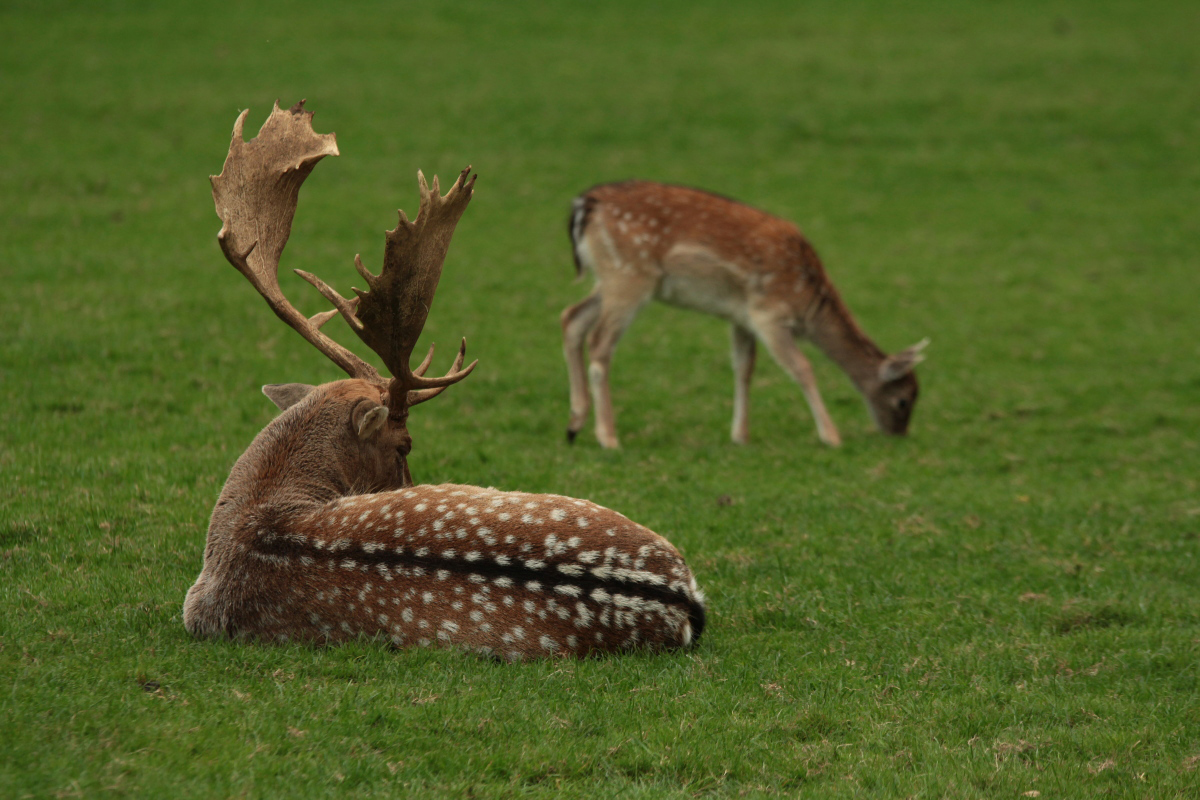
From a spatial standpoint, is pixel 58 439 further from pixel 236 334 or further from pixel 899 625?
pixel 899 625

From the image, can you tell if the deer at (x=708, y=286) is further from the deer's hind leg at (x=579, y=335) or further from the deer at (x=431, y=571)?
the deer at (x=431, y=571)

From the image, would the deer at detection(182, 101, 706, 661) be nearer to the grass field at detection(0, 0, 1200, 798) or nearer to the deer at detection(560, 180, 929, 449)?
the grass field at detection(0, 0, 1200, 798)

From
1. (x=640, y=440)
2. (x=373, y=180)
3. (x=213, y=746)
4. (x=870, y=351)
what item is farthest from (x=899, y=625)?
(x=373, y=180)

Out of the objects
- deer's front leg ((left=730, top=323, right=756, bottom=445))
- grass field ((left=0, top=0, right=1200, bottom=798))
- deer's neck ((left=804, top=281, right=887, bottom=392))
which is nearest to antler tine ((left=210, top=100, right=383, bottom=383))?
grass field ((left=0, top=0, right=1200, bottom=798))

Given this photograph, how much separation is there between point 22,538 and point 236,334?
4640 millimetres

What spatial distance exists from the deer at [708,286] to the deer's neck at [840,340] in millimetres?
18

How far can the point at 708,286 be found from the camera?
32.3 feet

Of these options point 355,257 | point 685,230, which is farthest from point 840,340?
point 355,257

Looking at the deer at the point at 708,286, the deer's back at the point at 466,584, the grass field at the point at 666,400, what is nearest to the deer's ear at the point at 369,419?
the deer's back at the point at 466,584

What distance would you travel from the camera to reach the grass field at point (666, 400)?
4.10m

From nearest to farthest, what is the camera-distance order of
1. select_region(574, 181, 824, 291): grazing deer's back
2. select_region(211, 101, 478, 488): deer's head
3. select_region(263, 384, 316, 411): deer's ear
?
select_region(211, 101, 478, 488): deer's head → select_region(263, 384, 316, 411): deer's ear → select_region(574, 181, 824, 291): grazing deer's back

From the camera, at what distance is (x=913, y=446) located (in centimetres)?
959

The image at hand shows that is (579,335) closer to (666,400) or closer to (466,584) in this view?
(666,400)

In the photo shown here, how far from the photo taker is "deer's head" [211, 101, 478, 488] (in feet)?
17.8
